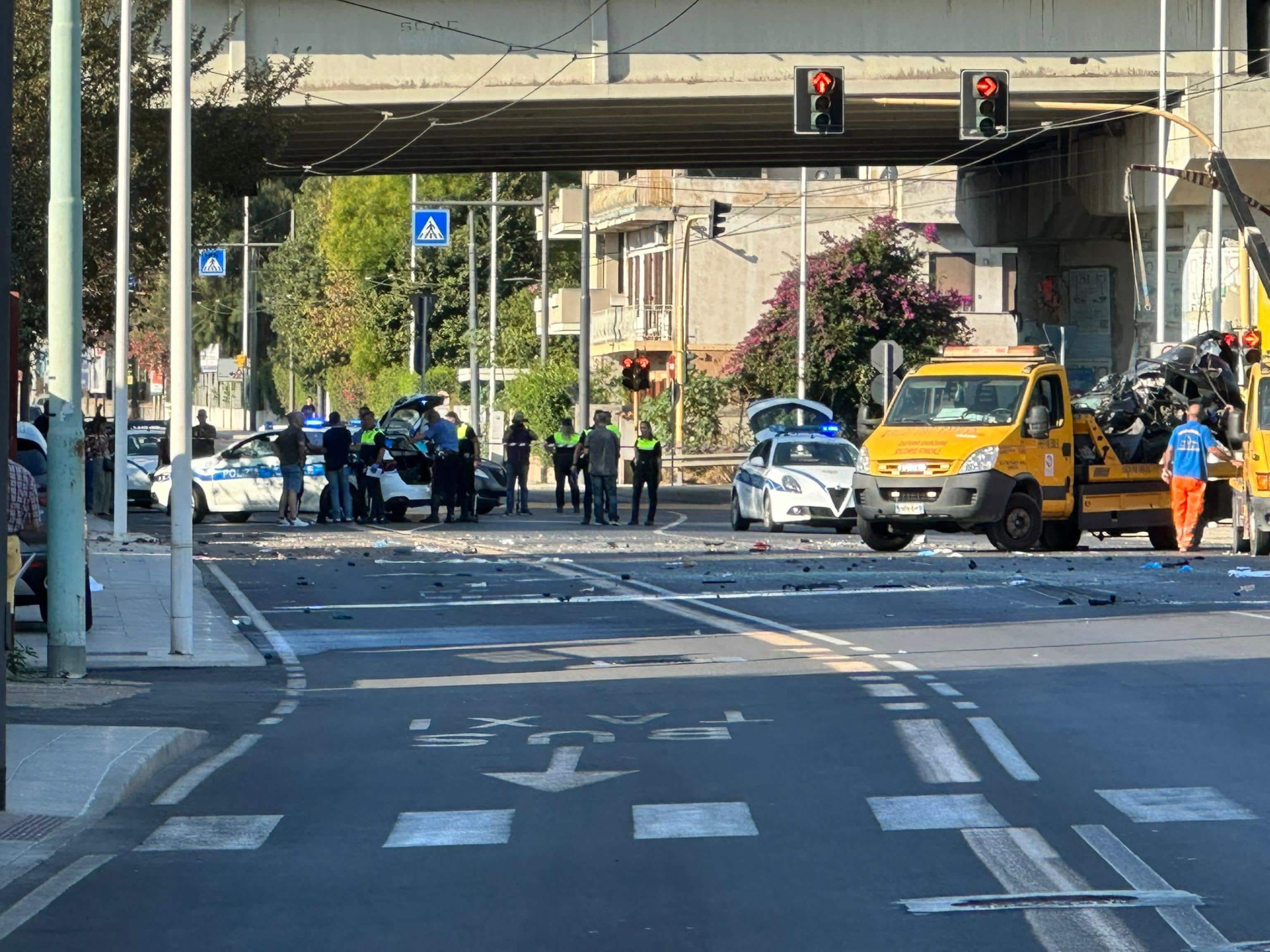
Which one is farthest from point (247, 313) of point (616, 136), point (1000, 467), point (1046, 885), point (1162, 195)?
point (1046, 885)

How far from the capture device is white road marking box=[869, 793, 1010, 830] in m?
8.88

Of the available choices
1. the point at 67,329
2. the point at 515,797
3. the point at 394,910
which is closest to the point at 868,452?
the point at 67,329

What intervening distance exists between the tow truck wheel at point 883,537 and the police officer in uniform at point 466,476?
8909 mm

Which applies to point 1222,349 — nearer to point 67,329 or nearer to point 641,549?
point 641,549

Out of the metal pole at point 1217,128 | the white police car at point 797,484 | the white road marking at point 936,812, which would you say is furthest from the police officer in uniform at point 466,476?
the white road marking at point 936,812

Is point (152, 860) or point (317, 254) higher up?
point (317, 254)

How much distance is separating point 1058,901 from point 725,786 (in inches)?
115

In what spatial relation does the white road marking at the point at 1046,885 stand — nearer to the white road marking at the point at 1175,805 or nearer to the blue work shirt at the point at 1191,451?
the white road marking at the point at 1175,805

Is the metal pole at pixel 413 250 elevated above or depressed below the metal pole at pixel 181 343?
above

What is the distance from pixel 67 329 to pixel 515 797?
22.1 ft

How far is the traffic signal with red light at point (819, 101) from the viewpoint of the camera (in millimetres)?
27562

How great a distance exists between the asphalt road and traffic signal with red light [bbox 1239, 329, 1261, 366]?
896 cm

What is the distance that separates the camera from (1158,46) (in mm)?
36719

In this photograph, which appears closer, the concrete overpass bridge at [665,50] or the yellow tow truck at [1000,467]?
the yellow tow truck at [1000,467]
